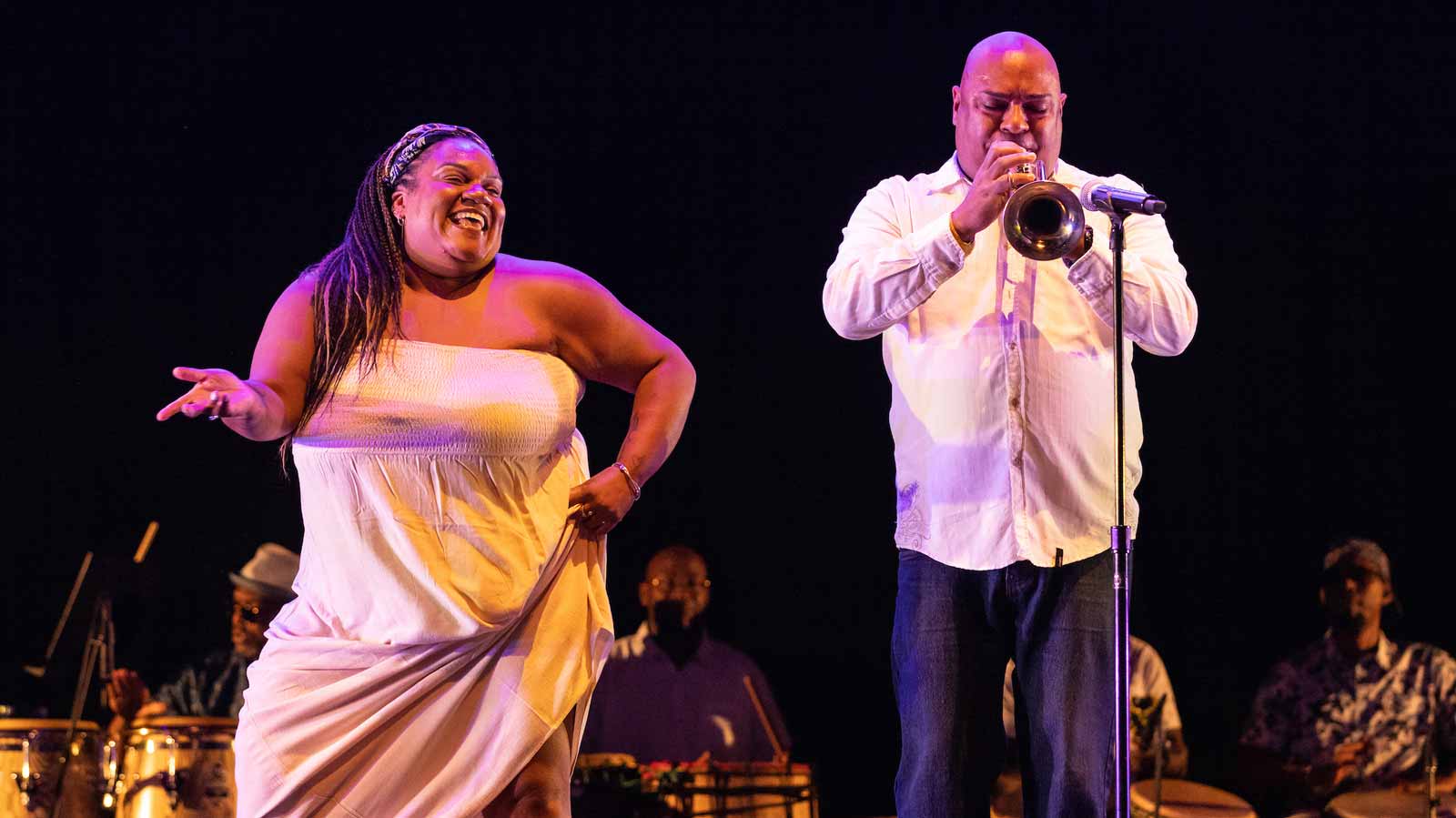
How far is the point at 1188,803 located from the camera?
20.2ft

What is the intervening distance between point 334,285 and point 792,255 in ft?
12.8

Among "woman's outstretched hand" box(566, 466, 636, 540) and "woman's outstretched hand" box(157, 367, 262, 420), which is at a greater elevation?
"woman's outstretched hand" box(157, 367, 262, 420)

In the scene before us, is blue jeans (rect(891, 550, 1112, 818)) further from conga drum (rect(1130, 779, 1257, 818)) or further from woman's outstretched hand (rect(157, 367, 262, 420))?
conga drum (rect(1130, 779, 1257, 818))

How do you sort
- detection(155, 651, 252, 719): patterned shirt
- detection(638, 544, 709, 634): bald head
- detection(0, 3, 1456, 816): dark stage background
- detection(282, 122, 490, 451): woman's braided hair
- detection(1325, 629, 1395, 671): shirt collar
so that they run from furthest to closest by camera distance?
detection(638, 544, 709, 634): bald head < detection(155, 651, 252, 719): patterned shirt < detection(1325, 629, 1395, 671): shirt collar < detection(0, 3, 1456, 816): dark stage background < detection(282, 122, 490, 451): woman's braided hair

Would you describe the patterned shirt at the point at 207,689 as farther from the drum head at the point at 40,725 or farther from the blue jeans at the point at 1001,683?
the blue jeans at the point at 1001,683

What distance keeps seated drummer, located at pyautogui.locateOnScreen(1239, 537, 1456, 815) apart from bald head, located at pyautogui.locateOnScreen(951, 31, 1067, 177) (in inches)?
164

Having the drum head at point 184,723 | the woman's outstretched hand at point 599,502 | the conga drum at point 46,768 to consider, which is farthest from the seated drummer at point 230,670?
the woman's outstretched hand at point 599,502

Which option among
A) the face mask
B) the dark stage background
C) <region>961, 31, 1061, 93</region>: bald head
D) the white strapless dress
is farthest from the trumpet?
the face mask

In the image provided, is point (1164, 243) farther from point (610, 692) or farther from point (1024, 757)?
point (610, 692)

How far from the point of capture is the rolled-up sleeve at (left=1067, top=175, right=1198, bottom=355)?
3115 millimetres

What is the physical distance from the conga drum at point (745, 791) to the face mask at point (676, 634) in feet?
3.92

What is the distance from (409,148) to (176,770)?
11.7 ft

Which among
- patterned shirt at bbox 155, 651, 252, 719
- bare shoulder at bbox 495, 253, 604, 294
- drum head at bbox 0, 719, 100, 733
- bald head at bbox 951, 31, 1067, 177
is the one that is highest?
bald head at bbox 951, 31, 1067, 177

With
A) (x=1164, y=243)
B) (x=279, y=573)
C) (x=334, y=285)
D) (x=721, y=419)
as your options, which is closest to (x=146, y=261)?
(x=279, y=573)
